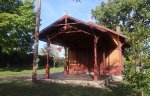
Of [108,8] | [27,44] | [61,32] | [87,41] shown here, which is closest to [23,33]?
[27,44]

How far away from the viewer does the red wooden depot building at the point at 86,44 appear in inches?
925

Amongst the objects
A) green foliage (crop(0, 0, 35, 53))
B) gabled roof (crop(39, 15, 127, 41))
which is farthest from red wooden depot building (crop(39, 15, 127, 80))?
green foliage (crop(0, 0, 35, 53))

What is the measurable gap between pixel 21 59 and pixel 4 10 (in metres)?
13.9

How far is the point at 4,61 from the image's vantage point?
1854 inches

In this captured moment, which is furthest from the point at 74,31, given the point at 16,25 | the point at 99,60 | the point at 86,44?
the point at 16,25

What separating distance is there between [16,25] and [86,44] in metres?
13.8

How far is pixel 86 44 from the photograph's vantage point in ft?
98.6

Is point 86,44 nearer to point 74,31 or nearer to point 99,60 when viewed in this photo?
point 99,60

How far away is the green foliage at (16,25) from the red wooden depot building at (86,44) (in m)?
9.29

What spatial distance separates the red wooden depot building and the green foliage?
30.5 ft

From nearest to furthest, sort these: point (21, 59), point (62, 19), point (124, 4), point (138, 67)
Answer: point (138, 67)
point (62, 19)
point (124, 4)
point (21, 59)

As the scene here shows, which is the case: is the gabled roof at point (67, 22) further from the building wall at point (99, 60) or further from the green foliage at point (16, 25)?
the green foliage at point (16, 25)

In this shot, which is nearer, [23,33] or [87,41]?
[87,41]

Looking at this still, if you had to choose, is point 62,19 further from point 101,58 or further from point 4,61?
point 4,61
